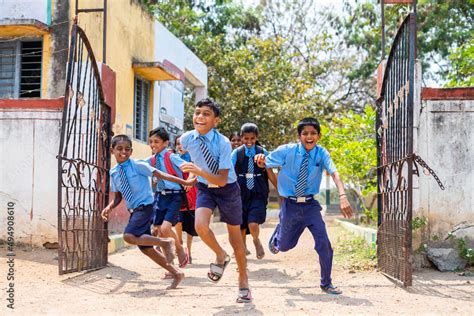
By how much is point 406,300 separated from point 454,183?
6.87 feet

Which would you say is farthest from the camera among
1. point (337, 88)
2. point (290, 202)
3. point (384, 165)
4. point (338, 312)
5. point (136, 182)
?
point (337, 88)

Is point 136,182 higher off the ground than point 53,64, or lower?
lower

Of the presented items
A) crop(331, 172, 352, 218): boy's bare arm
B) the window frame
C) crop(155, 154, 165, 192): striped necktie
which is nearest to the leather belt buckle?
crop(331, 172, 352, 218): boy's bare arm

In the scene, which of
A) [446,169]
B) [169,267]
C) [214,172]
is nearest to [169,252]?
[169,267]

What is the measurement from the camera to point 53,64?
9.56m

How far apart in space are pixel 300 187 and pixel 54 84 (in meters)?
5.68

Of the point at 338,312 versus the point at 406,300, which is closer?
the point at 338,312

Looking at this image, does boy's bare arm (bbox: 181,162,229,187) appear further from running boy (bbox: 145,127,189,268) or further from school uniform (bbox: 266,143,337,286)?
running boy (bbox: 145,127,189,268)

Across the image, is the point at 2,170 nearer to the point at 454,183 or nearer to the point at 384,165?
the point at 384,165

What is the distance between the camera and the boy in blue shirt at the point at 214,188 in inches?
184

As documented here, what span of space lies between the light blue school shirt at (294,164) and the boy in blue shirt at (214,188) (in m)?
0.68

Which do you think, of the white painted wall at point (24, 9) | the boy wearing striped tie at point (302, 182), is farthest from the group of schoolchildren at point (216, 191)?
the white painted wall at point (24, 9)

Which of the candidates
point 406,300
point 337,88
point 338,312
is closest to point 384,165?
point 406,300

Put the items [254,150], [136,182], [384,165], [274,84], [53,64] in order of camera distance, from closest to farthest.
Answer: [136,182], [384,165], [254,150], [53,64], [274,84]
